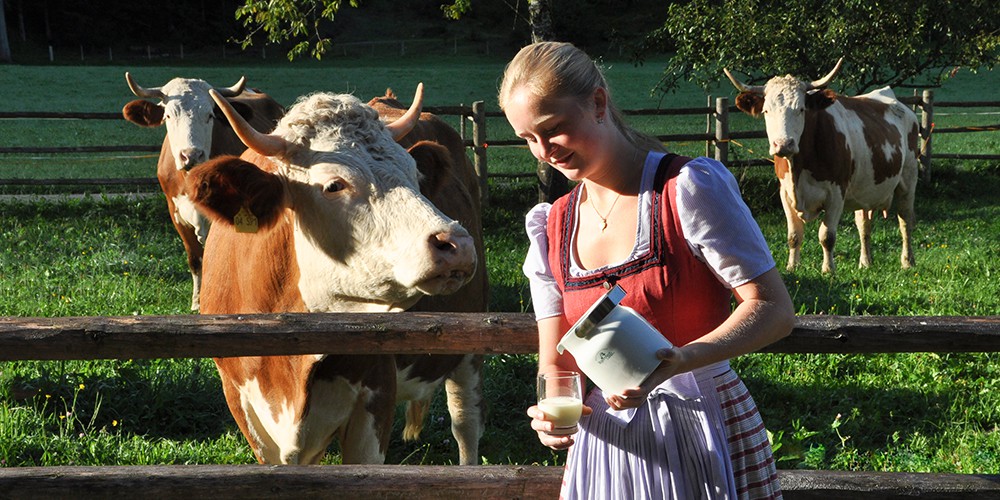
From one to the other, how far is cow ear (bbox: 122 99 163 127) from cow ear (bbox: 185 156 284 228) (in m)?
7.02

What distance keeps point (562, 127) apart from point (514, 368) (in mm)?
4490

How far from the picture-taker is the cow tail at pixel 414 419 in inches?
213

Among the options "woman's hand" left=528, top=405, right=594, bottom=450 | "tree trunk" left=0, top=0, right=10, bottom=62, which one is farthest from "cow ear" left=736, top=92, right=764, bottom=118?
"tree trunk" left=0, top=0, right=10, bottom=62

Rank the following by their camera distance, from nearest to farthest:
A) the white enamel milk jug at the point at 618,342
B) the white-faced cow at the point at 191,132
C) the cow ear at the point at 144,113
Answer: the white enamel milk jug at the point at 618,342
the white-faced cow at the point at 191,132
the cow ear at the point at 144,113

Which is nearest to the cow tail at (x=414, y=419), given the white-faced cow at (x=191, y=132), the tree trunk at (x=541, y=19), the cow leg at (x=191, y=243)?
the white-faced cow at (x=191, y=132)

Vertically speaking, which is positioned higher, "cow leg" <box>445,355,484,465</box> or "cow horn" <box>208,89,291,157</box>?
"cow horn" <box>208,89,291,157</box>

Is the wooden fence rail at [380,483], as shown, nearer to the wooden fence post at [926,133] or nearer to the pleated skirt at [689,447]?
the pleated skirt at [689,447]

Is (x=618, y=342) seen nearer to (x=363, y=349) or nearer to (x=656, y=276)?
(x=656, y=276)

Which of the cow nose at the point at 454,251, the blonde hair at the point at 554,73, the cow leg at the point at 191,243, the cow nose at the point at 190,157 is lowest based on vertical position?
the cow leg at the point at 191,243

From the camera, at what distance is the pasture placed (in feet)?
16.7

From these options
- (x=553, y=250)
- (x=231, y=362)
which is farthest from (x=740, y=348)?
(x=231, y=362)

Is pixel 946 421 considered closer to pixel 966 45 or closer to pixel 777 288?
pixel 777 288

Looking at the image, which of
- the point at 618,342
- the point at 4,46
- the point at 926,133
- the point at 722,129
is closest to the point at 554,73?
the point at 618,342

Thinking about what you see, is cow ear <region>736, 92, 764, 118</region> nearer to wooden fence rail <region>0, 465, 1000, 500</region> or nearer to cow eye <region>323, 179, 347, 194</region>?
wooden fence rail <region>0, 465, 1000, 500</region>
